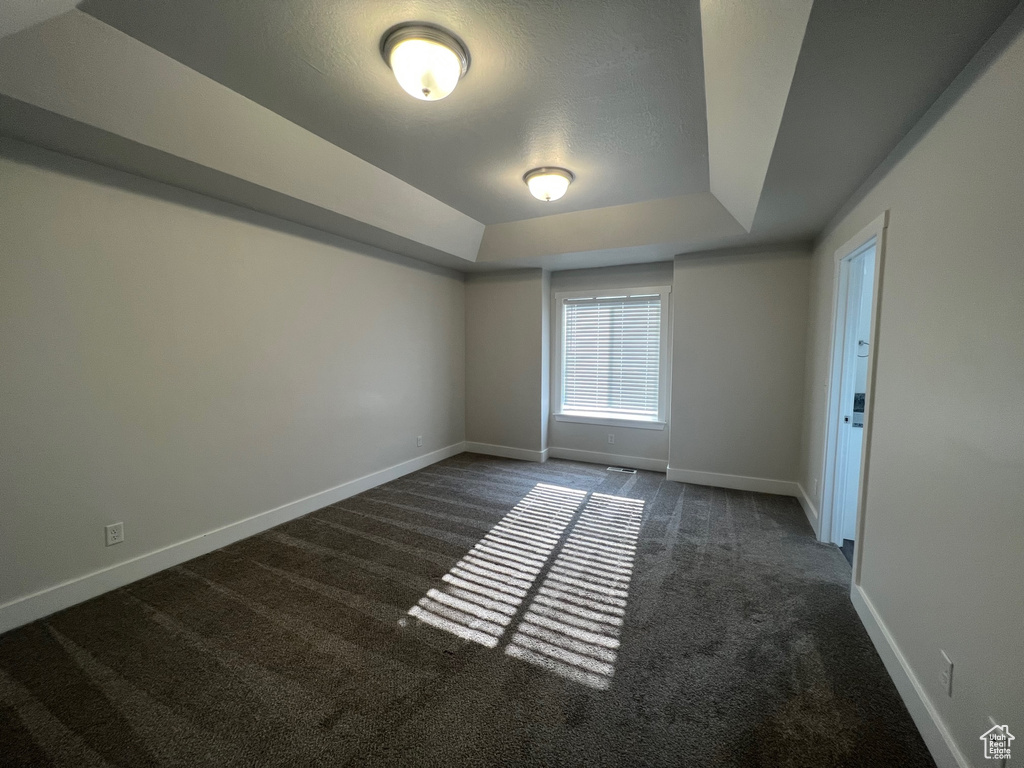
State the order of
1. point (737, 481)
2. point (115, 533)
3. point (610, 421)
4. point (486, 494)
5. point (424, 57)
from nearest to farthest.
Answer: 1. point (424, 57)
2. point (115, 533)
3. point (486, 494)
4. point (737, 481)
5. point (610, 421)

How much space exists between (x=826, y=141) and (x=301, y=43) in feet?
7.80

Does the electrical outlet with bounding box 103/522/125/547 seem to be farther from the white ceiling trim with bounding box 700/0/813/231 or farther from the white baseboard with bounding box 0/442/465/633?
the white ceiling trim with bounding box 700/0/813/231

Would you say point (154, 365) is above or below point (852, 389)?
above

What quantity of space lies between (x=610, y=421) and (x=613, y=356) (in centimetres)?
78

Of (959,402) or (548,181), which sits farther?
(548,181)

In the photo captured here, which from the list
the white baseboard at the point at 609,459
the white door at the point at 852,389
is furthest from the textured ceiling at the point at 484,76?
the white baseboard at the point at 609,459

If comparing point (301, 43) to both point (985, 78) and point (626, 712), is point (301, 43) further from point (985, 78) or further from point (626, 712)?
point (626, 712)

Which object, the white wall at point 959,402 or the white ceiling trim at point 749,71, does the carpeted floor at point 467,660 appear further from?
the white ceiling trim at point 749,71

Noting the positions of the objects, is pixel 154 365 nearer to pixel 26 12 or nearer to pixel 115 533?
pixel 115 533


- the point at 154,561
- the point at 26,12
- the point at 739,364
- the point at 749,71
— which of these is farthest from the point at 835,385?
the point at 154,561

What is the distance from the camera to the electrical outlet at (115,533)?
7.54ft

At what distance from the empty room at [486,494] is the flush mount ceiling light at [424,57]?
0.04ft

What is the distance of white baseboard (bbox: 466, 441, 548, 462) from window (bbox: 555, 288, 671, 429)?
1.79 feet

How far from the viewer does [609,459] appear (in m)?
4.88
